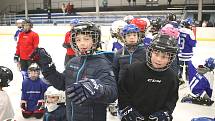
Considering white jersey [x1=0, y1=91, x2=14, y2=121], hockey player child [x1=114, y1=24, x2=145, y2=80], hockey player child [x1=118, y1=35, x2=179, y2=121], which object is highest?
hockey player child [x1=114, y1=24, x2=145, y2=80]

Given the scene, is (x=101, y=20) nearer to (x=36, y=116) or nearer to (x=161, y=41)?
(x=36, y=116)

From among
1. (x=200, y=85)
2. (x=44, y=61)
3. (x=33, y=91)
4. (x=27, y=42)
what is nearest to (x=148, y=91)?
(x=44, y=61)

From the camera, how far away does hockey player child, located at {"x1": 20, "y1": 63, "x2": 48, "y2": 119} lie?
14.0 ft

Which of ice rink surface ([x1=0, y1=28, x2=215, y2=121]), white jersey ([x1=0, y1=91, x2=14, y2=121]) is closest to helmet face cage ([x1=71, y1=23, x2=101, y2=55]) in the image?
white jersey ([x1=0, y1=91, x2=14, y2=121])

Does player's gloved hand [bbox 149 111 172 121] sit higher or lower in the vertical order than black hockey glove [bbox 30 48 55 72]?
lower

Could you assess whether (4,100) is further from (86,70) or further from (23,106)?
(23,106)

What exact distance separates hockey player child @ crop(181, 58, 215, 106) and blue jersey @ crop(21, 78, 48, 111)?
2.11m

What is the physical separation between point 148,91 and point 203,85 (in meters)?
2.90

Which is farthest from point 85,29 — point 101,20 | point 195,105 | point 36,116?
point 101,20

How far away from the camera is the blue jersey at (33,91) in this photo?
14.0 ft

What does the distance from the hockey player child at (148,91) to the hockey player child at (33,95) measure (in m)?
2.24

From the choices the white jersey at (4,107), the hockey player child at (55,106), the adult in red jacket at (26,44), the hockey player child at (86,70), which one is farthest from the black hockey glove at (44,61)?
the adult in red jacket at (26,44)

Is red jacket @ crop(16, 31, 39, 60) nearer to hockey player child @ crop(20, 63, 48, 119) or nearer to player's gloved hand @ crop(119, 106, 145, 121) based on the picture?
hockey player child @ crop(20, 63, 48, 119)

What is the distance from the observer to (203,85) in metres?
4.84
